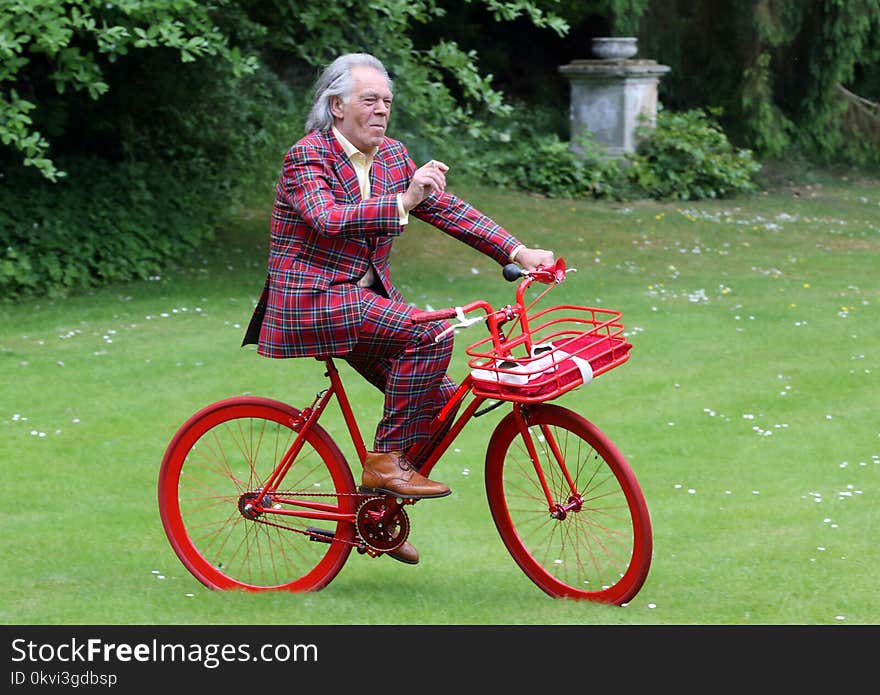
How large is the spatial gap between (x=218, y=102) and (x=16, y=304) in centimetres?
381

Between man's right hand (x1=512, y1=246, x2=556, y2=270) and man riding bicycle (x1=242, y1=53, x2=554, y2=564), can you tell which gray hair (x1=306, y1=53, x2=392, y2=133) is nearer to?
man riding bicycle (x1=242, y1=53, x2=554, y2=564)

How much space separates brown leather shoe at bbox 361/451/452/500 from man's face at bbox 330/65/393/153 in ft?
3.28

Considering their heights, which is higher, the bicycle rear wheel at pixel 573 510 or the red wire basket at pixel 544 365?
the red wire basket at pixel 544 365

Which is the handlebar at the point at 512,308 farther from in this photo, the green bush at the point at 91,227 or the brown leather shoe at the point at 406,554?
the green bush at the point at 91,227

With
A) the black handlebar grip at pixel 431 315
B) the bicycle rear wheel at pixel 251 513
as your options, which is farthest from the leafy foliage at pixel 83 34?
the black handlebar grip at pixel 431 315

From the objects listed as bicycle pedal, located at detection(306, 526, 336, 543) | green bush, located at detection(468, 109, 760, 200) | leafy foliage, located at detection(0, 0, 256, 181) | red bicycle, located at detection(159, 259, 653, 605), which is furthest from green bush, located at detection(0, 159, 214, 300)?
bicycle pedal, located at detection(306, 526, 336, 543)

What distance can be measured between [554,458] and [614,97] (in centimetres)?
1484

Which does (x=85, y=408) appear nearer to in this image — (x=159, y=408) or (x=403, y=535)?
Result: (x=159, y=408)

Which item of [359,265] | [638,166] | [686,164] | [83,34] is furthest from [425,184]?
[686,164]

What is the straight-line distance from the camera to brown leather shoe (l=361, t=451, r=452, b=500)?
4.39 metres

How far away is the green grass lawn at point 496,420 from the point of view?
4.62 meters

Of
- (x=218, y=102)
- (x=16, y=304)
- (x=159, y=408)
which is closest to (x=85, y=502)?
(x=159, y=408)

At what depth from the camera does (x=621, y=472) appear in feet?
13.6

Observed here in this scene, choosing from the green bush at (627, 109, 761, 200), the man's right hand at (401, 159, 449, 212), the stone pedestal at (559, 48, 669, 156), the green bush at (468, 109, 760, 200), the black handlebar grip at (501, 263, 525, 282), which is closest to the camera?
the man's right hand at (401, 159, 449, 212)
